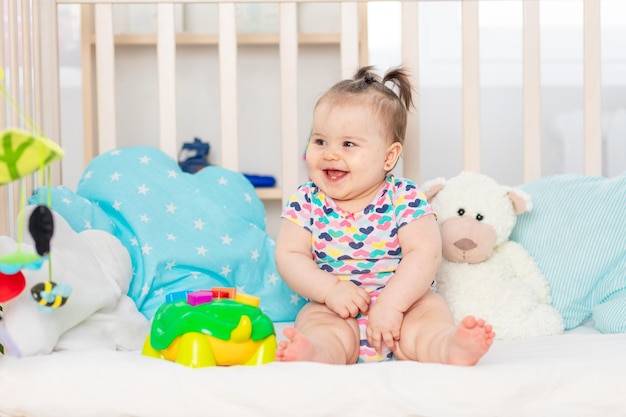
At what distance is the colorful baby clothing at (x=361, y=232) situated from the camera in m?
1.24

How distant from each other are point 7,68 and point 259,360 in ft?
Result: 2.61

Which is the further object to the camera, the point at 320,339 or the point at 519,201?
the point at 519,201

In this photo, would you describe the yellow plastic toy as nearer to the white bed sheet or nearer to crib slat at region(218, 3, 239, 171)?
the white bed sheet

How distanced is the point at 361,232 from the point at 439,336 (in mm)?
279

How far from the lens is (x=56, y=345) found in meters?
1.03

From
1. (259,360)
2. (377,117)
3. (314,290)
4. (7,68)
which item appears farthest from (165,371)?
(7,68)

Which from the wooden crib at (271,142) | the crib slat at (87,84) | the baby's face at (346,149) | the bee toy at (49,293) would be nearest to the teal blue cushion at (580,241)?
the wooden crib at (271,142)

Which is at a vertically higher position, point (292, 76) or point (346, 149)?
point (292, 76)

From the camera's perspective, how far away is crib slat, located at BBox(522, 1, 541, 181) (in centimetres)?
162

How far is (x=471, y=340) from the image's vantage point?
0.90 metres

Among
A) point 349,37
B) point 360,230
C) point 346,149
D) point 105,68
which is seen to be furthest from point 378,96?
point 105,68

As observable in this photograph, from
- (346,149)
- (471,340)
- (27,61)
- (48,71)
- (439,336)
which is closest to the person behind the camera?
(471,340)

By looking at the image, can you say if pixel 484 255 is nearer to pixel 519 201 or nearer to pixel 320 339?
pixel 519 201

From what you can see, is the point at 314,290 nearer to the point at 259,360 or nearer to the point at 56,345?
the point at 259,360
